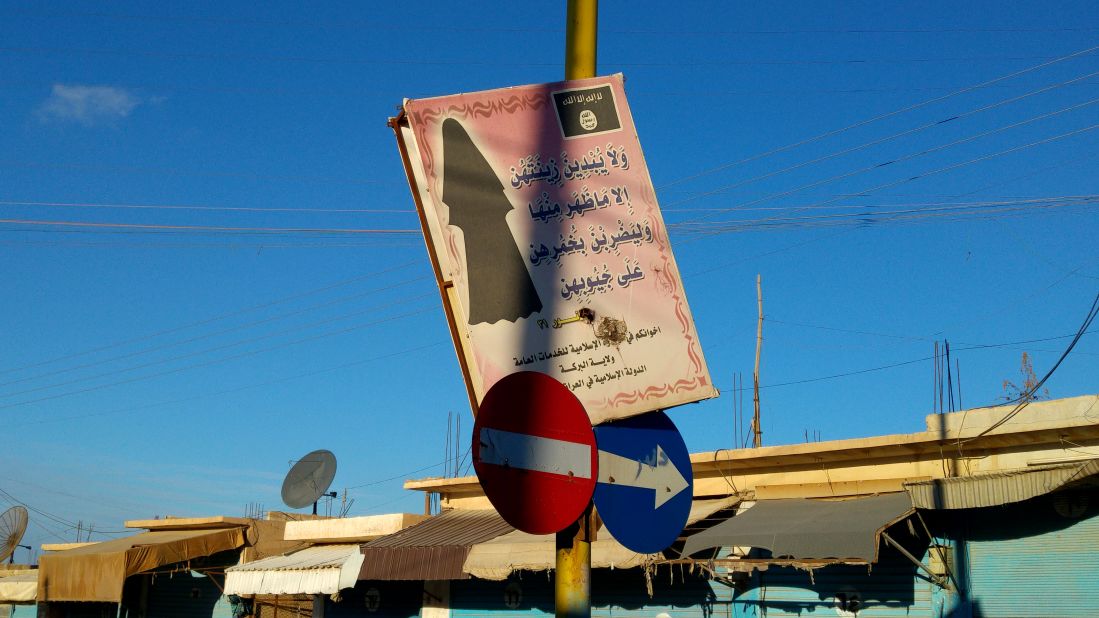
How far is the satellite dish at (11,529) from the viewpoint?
31062 mm

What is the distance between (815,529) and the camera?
1234 centimetres

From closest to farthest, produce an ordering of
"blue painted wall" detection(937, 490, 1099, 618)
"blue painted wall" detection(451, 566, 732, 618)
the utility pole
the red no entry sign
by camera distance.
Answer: the red no entry sign → the utility pole → "blue painted wall" detection(937, 490, 1099, 618) → "blue painted wall" detection(451, 566, 732, 618)

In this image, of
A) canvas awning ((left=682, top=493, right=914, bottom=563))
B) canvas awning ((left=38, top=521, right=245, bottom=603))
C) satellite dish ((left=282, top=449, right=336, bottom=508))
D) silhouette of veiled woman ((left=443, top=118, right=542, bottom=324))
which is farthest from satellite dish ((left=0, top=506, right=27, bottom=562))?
silhouette of veiled woman ((left=443, top=118, right=542, bottom=324))

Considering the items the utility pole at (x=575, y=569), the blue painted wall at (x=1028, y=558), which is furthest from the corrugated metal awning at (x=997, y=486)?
the utility pole at (x=575, y=569)

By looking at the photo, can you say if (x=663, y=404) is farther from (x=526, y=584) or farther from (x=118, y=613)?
(x=118, y=613)

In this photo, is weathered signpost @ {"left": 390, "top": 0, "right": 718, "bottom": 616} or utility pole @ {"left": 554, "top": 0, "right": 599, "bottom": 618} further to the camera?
weathered signpost @ {"left": 390, "top": 0, "right": 718, "bottom": 616}

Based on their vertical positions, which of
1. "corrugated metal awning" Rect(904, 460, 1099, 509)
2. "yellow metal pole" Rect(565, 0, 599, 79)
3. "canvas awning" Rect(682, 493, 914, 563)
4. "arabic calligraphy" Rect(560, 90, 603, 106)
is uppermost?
"yellow metal pole" Rect(565, 0, 599, 79)

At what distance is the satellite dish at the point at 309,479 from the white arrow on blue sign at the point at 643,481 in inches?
805

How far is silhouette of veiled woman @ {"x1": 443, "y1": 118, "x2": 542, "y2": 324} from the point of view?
3701 mm

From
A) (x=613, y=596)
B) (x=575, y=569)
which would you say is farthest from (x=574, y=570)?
(x=613, y=596)

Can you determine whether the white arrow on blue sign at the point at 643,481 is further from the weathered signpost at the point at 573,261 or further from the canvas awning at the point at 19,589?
the canvas awning at the point at 19,589

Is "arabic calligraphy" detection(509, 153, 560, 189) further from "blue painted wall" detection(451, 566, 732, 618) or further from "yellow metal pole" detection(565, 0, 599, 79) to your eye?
"blue painted wall" detection(451, 566, 732, 618)

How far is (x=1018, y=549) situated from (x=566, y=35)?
35.8ft

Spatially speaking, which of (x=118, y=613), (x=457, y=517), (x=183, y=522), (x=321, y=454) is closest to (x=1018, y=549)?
(x=457, y=517)
